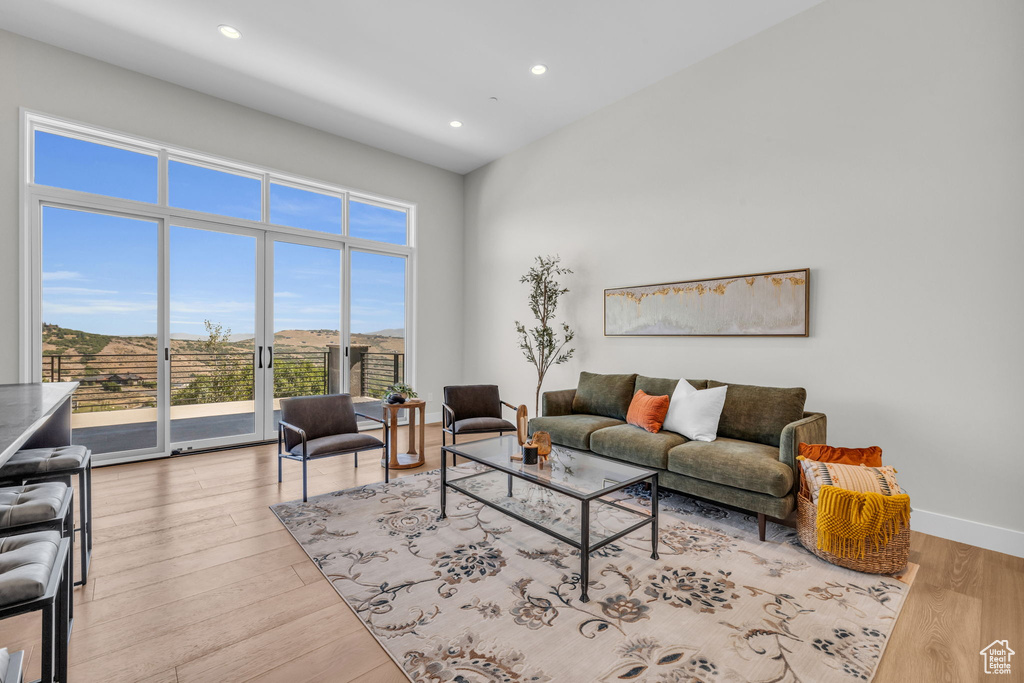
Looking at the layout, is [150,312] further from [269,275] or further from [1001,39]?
[1001,39]

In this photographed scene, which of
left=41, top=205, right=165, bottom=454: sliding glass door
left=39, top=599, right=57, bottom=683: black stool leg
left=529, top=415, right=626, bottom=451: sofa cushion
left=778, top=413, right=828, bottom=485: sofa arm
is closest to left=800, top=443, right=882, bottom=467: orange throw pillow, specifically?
left=778, top=413, right=828, bottom=485: sofa arm

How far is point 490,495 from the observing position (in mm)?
2990

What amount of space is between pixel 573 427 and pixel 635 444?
620 millimetres

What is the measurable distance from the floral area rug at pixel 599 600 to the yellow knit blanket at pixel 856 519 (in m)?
0.14

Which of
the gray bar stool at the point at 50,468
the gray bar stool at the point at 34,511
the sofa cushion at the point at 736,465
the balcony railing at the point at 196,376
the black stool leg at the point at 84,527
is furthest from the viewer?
the balcony railing at the point at 196,376

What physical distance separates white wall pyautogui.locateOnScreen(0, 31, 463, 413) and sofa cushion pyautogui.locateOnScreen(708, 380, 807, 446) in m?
4.10

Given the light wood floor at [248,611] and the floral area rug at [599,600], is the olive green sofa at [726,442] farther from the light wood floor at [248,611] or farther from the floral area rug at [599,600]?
the light wood floor at [248,611]

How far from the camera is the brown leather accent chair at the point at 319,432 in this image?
3.32 meters

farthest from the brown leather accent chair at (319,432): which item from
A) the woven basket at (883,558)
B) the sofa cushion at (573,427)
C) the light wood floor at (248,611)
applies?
the woven basket at (883,558)

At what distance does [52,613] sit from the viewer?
1084 millimetres

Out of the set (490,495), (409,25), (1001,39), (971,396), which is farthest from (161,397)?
(1001,39)

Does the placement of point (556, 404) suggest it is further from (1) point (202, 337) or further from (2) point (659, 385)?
(1) point (202, 337)

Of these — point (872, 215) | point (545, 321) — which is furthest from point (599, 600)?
point (545, 321)

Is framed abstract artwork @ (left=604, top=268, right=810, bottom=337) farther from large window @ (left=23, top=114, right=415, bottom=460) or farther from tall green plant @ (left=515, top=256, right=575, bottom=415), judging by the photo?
large window @ (left=23, top=114, right=415, bottom=460)
